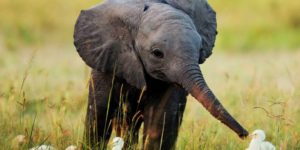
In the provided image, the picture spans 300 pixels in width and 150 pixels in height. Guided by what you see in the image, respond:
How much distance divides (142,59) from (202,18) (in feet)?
2.48

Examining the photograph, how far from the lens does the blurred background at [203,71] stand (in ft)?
24.1

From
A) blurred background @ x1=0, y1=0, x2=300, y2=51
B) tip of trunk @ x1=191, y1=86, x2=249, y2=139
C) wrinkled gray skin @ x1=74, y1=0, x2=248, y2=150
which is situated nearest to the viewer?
tip of trunk @ x1=191, y1=86, x2=249, y2=139

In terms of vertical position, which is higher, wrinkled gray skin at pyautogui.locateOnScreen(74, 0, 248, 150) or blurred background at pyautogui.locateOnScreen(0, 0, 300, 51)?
wrinkled gray skin at pyautogui.locateOnScreen(74, 0, 248, 150)

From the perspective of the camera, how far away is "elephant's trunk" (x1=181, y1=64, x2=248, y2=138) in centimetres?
564

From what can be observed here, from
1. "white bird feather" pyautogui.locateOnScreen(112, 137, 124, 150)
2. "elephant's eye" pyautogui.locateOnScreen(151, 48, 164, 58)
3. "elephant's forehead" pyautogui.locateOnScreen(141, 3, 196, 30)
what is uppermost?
"elephant's forehead" pyautogui.locateOnScreen(141, 3, 196, 30)

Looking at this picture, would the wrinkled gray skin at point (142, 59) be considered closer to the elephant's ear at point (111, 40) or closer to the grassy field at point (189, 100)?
the elephant's ear at point (111, 40)

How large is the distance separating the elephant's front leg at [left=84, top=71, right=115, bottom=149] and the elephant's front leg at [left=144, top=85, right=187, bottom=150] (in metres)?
0.29

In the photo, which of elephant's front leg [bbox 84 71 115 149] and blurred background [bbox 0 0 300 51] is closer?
elephant's front leg [bbox 84 71 115 149]

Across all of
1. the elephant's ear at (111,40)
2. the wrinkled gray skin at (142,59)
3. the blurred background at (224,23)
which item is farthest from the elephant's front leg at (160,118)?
the blurred background at (224,23)

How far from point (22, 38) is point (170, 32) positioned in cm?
Result: 1032

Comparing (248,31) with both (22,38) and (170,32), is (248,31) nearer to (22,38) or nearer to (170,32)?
(22,38)

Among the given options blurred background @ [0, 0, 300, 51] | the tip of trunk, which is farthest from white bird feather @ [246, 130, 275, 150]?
blurred background @ [0, 0, 300, 51]

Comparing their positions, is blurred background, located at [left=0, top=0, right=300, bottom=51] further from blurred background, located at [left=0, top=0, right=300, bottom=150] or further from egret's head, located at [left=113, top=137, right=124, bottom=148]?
egret's head, located at [left=113, top=137, right=124, bottom=148]

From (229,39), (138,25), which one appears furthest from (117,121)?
(229,39)
